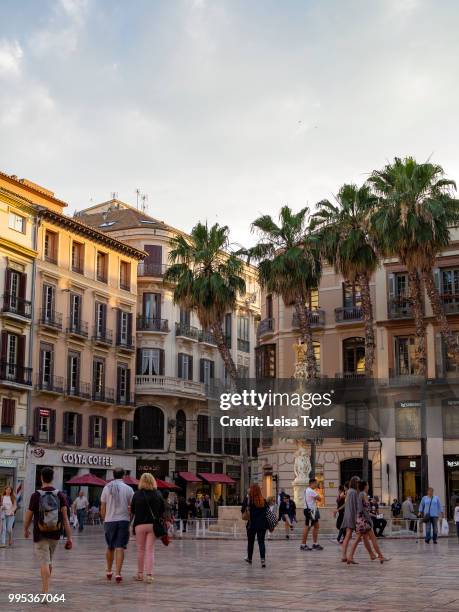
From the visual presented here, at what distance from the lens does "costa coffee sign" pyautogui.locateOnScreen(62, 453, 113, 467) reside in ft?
169

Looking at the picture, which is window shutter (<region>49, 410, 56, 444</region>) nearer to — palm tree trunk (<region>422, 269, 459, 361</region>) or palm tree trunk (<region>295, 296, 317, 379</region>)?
palm tree trunk (<region>295, 296, 317, 379</region>)

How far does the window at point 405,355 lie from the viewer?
47.7 meters

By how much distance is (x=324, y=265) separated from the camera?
50719 mm

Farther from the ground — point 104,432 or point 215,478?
point 104,432

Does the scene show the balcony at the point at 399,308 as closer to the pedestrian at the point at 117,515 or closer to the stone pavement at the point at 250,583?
the stone pavement at the point at 250,583

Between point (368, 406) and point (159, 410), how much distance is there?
672 inches

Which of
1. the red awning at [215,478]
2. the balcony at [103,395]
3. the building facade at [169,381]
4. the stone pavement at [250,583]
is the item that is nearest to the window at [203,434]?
the building facade at [169,381]

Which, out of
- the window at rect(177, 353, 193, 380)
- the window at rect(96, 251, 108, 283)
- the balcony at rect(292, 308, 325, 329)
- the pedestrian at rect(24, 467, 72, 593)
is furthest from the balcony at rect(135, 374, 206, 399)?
the pedestrian at rect(24, 467, 72, 593)

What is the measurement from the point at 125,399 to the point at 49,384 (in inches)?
298

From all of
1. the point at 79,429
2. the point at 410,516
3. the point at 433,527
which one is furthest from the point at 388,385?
the point at 433,527

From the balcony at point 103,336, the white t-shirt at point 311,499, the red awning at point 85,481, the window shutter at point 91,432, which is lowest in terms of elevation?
the white t-shirt at point 311,499

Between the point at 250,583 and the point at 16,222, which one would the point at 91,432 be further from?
the point at 250,583

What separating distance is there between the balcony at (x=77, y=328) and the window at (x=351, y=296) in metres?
15.7

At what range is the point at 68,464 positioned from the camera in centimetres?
5141
